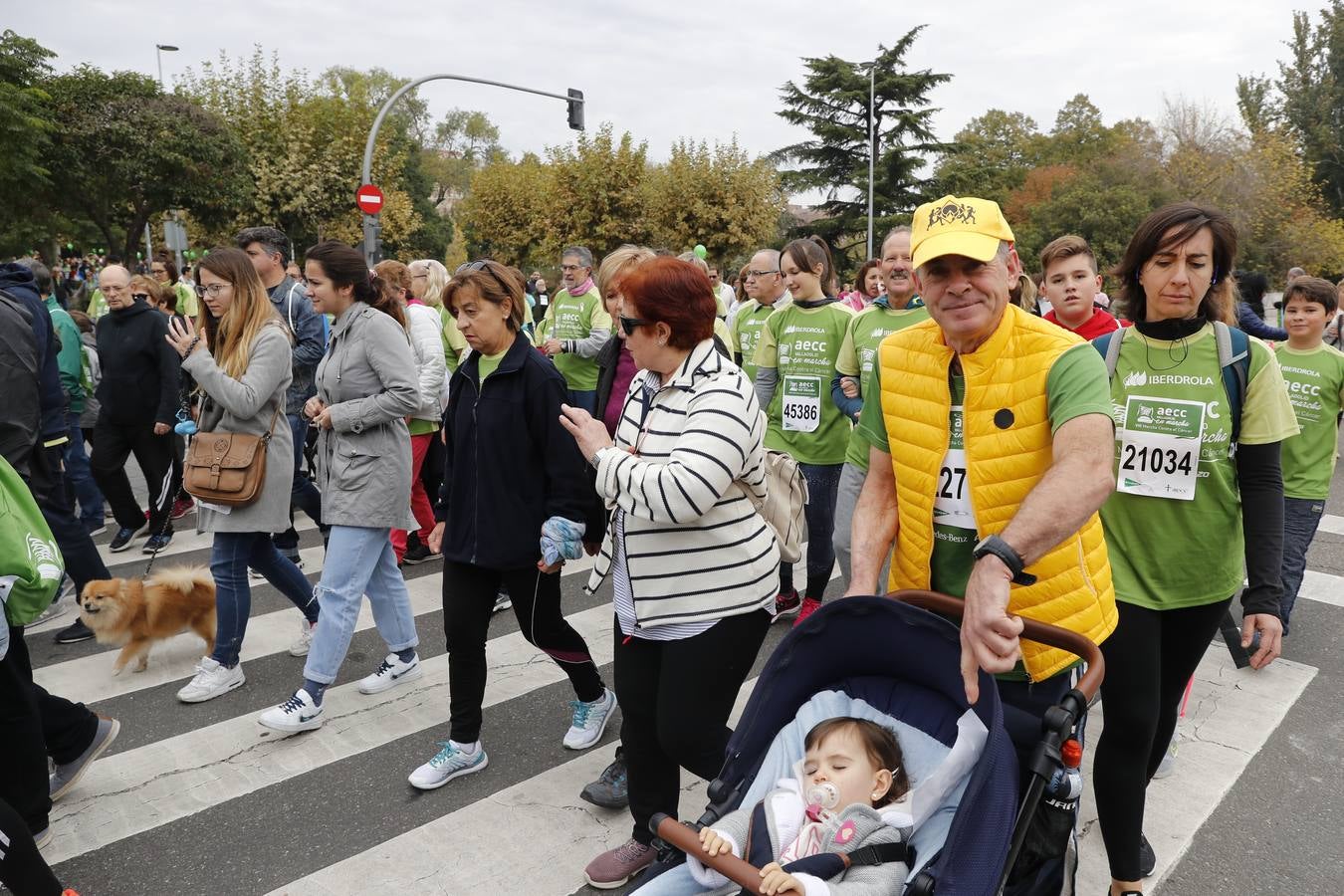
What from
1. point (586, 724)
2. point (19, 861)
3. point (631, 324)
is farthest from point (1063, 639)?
point (19, 861)

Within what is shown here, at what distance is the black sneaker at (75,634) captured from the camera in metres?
5.30

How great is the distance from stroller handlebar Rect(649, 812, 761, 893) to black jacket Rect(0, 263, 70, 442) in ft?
14.4

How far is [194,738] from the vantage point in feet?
13.6

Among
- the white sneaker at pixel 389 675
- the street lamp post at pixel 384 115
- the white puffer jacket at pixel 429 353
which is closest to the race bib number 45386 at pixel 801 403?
the white puffer jacket at pixel 429 353

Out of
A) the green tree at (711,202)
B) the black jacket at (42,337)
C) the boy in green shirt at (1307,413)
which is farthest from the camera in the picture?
the green tree at (711,202)

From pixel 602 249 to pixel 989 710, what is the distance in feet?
104

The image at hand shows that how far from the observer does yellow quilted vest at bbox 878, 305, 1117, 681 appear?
2133 millimetres

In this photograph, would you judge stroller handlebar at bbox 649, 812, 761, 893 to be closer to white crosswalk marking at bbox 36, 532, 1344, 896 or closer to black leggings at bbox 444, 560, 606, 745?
white crosswalk marking at bbox 36, 532, 1344, 896

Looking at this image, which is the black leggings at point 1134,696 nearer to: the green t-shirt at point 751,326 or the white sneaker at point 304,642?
the white sneaker at point 304,642

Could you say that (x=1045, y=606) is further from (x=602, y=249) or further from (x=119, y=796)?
(x=602, y=249)

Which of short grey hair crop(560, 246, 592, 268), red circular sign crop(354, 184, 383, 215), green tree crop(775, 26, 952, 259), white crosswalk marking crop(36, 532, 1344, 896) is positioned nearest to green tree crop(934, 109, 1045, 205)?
green tree crop(775, 26, 952, 259)

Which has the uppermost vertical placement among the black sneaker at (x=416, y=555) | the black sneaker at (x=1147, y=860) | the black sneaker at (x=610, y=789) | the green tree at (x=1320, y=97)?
the green tree at (x=1320, y=97)

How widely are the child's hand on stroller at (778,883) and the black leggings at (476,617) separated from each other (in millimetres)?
1942

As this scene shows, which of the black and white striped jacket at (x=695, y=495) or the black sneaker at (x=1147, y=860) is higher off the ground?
the black and white striped jacket at (x=695, y=495)
